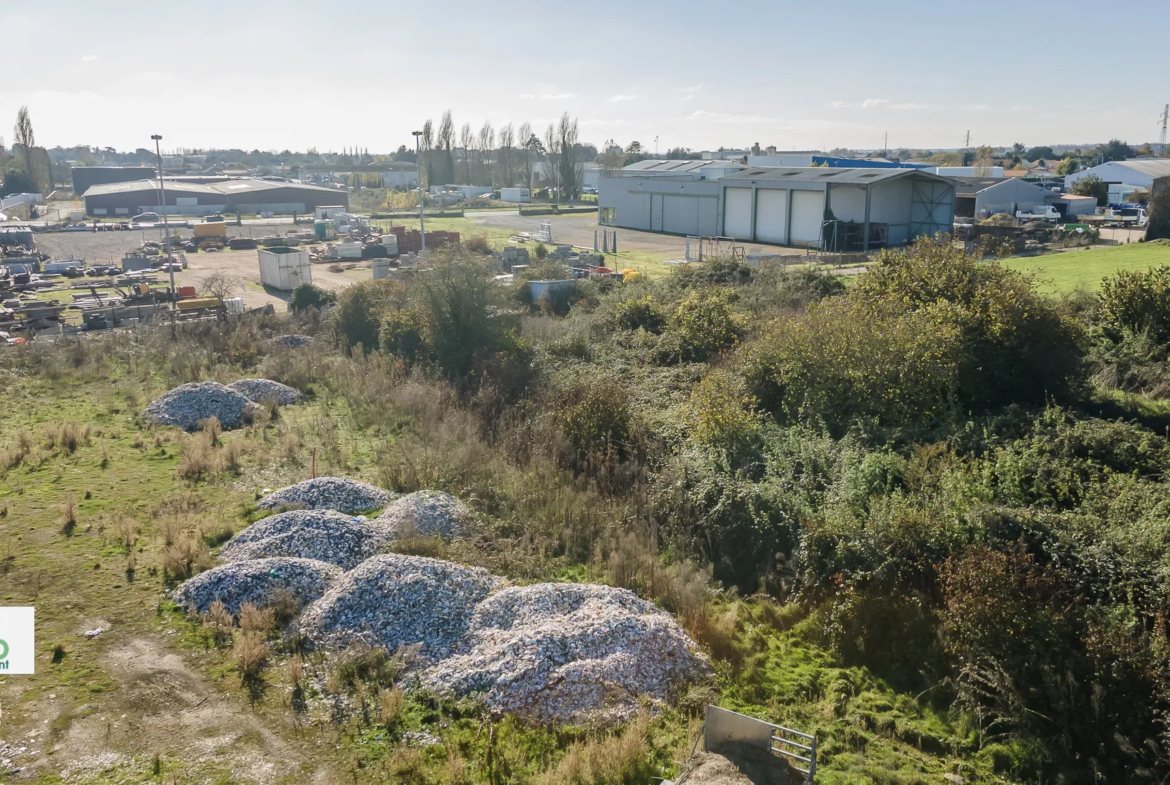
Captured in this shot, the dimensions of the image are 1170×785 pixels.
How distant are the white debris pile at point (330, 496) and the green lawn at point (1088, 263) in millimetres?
18654

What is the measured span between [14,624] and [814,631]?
9.47 metres

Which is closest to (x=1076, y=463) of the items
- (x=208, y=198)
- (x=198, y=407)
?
(x=198, y=407)

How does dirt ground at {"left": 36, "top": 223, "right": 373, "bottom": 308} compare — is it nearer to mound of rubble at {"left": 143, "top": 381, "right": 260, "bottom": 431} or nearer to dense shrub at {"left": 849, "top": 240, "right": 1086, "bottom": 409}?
mound of rubble at {"left": 143, "top": 381, "right": 260, "bottom": 431}

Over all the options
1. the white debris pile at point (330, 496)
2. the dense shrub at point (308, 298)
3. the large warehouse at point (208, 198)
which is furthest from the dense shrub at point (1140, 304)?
the large warehouse at point (208, 198)

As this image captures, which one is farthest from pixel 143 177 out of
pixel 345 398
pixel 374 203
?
pixel 345 398

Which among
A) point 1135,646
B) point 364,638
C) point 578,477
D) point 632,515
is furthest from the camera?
point 578,477

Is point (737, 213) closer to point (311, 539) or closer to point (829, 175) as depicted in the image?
point (829, 175)

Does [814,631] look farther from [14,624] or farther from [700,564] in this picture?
[14,624]

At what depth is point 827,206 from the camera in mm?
39031

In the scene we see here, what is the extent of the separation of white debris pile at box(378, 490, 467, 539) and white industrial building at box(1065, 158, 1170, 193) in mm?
72322

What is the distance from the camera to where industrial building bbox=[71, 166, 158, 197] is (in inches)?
3740

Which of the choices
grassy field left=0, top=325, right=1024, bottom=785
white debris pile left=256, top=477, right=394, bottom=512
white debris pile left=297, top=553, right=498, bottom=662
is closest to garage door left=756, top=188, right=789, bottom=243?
white debris pile left=256, top=477, right=394, bottom=512

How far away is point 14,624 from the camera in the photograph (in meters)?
9.51

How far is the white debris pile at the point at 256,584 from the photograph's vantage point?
1003 centimetres
